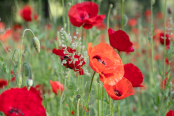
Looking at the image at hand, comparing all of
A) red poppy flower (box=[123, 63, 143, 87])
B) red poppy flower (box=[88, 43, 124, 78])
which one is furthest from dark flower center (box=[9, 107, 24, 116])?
red poppy flower (box=[123, 63, 143, 87])

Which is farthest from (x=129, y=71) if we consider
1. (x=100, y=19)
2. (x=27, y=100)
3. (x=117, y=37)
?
(x=27, y=100)

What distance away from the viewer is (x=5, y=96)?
0.42 meters

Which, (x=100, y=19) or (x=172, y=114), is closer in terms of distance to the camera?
(x=172, y=114)

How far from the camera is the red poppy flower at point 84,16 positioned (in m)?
0.72

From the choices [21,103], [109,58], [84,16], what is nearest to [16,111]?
[21,103]

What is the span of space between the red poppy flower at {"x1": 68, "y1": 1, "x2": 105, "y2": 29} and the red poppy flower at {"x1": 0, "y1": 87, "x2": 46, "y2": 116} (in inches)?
13.8

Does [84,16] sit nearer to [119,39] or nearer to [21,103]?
[119,39]

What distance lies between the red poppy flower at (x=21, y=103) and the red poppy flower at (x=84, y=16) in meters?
0.35

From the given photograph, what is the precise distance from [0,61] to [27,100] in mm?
216

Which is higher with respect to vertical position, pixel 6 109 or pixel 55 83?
pixel 6 109

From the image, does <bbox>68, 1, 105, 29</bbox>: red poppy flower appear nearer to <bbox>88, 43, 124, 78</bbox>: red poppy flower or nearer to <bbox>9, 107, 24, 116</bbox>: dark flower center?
<bbox>88, 43, 124, 78</bbox>: red poppy flower

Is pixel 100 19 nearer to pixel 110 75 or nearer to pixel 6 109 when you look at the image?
pixel 110 75

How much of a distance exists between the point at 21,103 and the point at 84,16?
430 millimetres

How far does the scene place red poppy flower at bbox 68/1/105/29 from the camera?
28.2 inches
